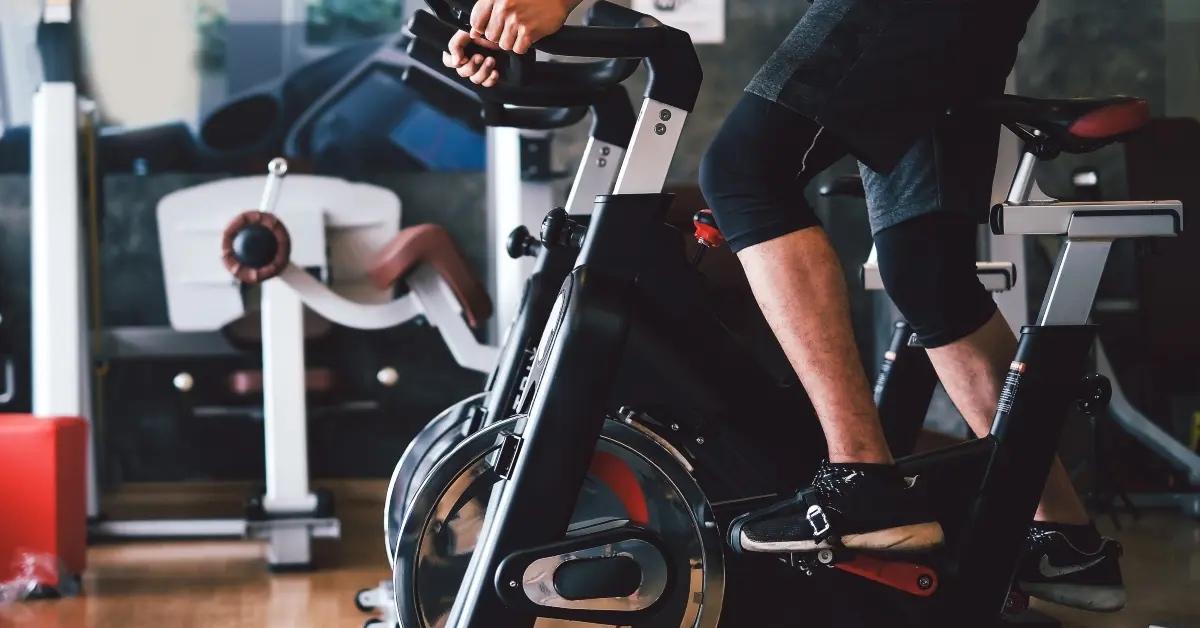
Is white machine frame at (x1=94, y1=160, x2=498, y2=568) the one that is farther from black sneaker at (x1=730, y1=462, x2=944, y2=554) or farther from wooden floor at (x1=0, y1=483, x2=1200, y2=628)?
black sneaker at (x1=730, y1=462, x2=944, y2=554)

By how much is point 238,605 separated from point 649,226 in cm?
139

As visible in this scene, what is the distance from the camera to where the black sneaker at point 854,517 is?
4.77 feet

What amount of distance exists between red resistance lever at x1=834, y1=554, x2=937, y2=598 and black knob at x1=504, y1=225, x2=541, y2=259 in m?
0.87

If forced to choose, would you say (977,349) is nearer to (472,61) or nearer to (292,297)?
(472,61)

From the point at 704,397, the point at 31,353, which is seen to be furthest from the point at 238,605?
the point at 31,353

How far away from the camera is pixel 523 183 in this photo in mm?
2650

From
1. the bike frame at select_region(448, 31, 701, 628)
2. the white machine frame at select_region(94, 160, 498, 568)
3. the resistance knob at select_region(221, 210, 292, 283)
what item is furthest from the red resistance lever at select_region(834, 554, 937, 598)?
the resistance knob at select_region(221, 210, 292, 283)

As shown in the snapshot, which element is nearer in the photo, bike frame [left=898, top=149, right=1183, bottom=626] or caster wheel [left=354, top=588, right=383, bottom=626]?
bike frame [left=898, top=149, right=1183, bottom=626]

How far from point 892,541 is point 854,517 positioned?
0.22ft

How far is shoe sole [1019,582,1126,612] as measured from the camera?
168 centimetres

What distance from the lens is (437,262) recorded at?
108 inches

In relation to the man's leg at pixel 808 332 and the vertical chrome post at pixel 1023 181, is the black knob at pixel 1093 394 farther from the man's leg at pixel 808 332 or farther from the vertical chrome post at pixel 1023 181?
the vertical chrome post at pixel 1023 181

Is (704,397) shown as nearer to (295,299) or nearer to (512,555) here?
(512,555)

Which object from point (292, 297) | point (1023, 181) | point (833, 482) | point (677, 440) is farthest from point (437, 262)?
point (833, 482)
